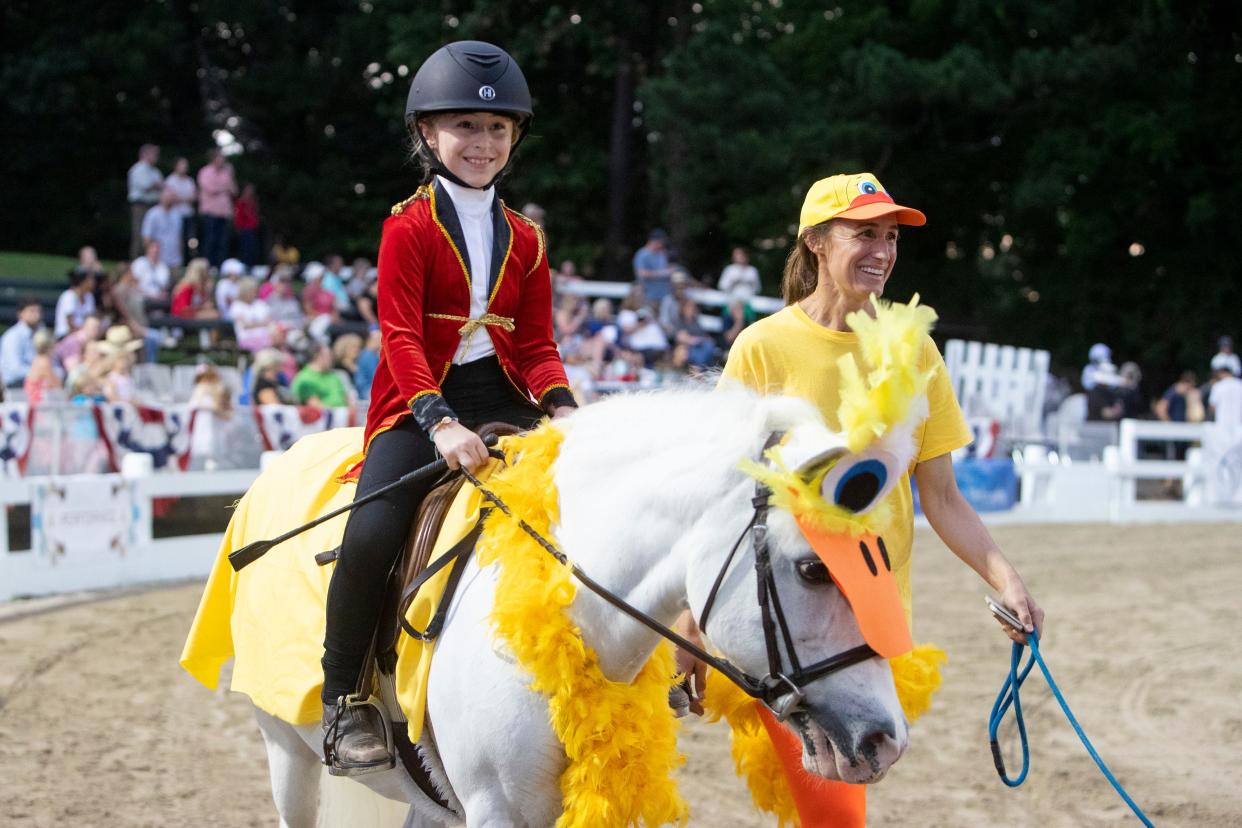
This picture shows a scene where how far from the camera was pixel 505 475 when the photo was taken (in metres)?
3.45

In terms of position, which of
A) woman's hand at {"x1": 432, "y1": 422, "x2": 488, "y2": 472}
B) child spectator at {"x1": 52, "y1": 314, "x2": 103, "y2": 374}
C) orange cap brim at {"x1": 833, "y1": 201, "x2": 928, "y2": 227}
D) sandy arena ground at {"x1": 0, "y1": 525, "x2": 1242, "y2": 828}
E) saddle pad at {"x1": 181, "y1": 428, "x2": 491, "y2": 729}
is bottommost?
sandy arena ground at {"x1": 0, "y1": 525, "x2": 1242, "y2": 828}

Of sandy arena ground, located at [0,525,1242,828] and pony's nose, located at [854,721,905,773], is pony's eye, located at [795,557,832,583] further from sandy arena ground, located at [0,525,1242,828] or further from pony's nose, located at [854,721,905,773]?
sandy arena ground, located at [0,525,1242,828]

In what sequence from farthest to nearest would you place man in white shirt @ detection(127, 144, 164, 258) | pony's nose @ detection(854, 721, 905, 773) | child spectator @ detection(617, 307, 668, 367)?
1. man in white shirt @ detection(127, 144, 164, 258)
2. child spectator @ detection(617, 307, 668, 367)
3. pony's nose @ detection(854, 721, 905, 773)

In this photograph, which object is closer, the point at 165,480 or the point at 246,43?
the point at 165,480

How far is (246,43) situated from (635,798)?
3186 centimetres

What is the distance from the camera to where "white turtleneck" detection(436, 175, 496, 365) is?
3.77 metres

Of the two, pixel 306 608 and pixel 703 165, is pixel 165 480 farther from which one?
pixel 703 165

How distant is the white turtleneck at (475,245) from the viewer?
377 cm

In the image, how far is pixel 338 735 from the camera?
Answer: 367 cm

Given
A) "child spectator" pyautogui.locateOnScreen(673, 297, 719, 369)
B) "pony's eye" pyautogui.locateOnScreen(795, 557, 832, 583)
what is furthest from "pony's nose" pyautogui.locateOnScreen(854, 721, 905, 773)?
"child spectator" pyautogui.locateOnScreen(673, 297, 719, 369)

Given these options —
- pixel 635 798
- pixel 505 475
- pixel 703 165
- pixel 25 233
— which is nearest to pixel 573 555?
pixel 505 475

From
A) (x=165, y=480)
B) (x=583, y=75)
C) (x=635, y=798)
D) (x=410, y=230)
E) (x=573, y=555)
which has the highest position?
(x=583, y=75)

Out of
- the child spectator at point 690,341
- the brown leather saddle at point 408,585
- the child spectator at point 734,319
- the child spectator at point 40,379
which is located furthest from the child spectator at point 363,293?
the brown leather saddle at point 408,585

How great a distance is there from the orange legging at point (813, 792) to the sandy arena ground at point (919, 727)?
1397 mm
